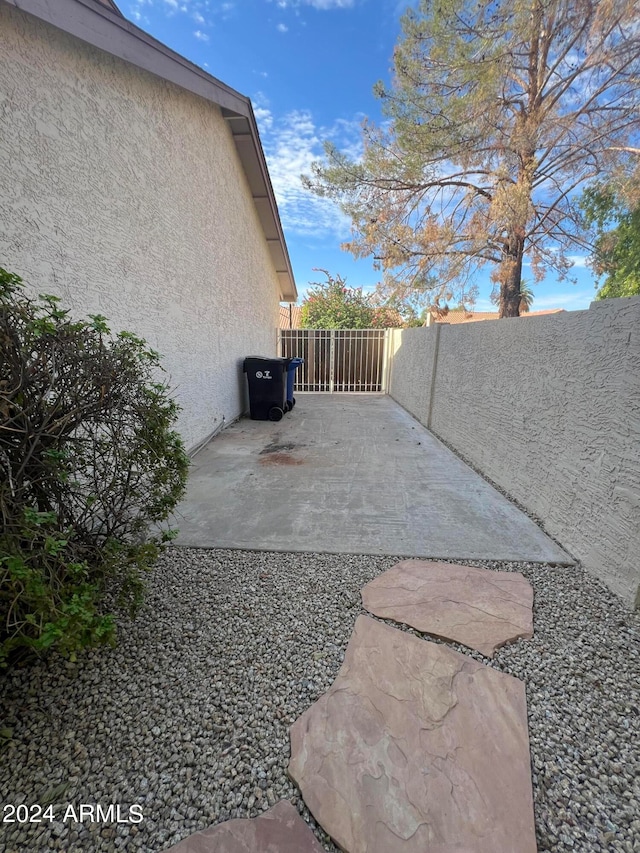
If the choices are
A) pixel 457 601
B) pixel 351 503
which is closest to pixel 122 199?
pixel 351 503

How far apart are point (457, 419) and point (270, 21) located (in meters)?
8.43

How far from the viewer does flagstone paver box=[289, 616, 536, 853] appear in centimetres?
125

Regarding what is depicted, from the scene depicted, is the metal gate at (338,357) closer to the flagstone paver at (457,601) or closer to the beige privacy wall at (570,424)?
the beige privacy wall at (570,424)

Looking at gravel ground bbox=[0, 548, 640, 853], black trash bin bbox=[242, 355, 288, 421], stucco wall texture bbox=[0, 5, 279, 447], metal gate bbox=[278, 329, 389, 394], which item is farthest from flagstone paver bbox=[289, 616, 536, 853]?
metal gate bbox=[278, 329, 389, 394]

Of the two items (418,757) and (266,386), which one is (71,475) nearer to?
(418,757)

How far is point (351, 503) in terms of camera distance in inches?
153

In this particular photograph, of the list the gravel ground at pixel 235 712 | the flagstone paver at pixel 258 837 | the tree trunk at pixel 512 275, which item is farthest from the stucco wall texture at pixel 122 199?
the tree trunk at pixel 512 275

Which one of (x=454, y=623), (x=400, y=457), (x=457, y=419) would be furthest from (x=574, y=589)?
(x=457, y=419)

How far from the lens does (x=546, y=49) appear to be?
729 cm

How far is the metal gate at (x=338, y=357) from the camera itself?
1288cm

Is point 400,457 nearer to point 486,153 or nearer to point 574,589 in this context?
point 574,589

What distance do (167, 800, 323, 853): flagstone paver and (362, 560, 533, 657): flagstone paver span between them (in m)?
1.12

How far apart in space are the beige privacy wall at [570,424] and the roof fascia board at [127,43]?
14.9 ft

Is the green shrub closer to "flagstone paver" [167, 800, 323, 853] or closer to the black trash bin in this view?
"flagstone paver" [167, 800, 323, 853]
